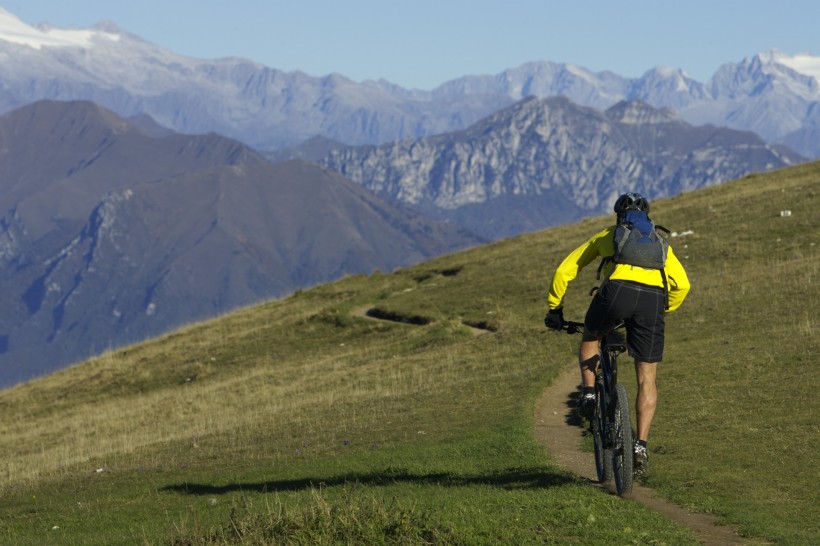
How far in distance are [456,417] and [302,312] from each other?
2778 centimetres

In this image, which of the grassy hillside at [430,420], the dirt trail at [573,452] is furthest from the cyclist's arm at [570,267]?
the dirt trail at [573,452]

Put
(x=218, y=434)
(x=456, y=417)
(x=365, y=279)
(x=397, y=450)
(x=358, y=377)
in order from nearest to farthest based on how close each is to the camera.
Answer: (x=397, y=450) < (x=456, y=417) < (x=218, y=434) < (x=358, y=377) < (x=365, y=279)

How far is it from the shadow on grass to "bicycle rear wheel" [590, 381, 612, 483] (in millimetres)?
507

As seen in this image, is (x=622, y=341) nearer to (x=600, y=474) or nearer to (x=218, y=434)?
(x=600, y=474)

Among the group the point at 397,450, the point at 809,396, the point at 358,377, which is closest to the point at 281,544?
the point at 397,450

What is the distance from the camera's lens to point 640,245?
1143 cm

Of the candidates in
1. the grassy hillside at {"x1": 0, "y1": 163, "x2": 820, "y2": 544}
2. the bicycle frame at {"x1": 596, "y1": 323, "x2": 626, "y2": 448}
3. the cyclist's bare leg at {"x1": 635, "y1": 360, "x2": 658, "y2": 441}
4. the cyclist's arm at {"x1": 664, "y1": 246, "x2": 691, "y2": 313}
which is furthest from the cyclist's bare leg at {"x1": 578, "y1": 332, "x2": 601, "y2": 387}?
the grassy hillside at {"x1": 0, "y1": 163, "x2": 820, "y2": 544}

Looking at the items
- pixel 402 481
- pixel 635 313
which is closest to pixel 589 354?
pixel 635 313

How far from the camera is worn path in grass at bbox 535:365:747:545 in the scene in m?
10.8

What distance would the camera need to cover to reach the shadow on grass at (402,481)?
42.8 ft

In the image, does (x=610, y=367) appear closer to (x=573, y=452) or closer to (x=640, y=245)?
(x=640, y=245)

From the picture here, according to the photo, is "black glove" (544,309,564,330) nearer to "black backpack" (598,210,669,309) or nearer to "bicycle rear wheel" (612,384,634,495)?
"black backpack" (598,210,669,309)

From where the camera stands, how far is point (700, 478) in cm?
1291

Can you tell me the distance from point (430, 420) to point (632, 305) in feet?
30.1
